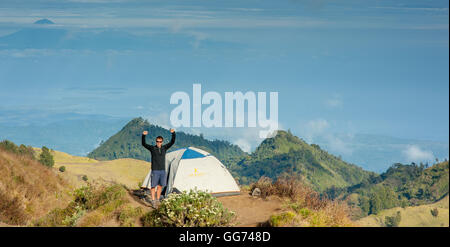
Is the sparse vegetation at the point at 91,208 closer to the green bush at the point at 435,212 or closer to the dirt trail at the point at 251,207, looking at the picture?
the dirt trail at the point at 251,207

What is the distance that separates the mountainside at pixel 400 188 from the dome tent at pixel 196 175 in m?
124

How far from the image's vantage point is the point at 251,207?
20.4 metres

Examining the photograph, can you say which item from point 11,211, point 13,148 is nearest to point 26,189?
point 11,211

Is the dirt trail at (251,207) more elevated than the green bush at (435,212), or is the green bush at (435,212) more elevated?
the green bush at (435,212)

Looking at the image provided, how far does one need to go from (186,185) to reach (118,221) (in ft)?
15.7

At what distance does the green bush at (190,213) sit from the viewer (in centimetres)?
1546

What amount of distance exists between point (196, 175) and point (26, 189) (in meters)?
7.11

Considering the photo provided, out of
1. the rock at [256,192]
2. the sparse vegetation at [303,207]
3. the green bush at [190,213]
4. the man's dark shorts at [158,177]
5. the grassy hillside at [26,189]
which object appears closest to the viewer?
the sparse vegetation at [303,207]

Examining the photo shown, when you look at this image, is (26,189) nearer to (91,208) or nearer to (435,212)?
(91,208)

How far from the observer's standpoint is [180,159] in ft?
71.6

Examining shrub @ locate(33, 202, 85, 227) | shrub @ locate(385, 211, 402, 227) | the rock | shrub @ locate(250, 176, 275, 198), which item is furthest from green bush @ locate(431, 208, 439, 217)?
shrub @ locate(33, 202, 85, 227)

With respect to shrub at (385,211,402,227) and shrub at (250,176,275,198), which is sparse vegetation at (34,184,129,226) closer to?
shrub at (250,176,275,198)

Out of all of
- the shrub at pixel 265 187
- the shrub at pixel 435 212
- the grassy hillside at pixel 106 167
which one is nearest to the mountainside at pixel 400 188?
the shrub at pixel 435 212

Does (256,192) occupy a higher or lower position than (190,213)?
higher
